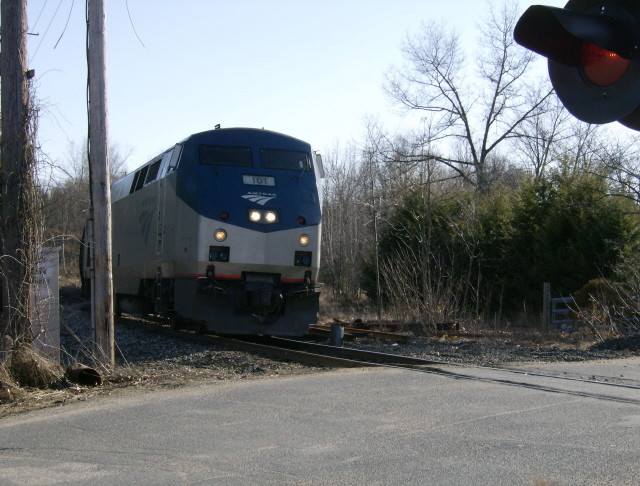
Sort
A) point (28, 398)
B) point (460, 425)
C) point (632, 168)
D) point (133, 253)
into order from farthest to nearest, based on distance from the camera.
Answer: point (632, 168), point (133, 253), point (28, 398), point (460, 425)

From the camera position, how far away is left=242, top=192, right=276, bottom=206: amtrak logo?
1440 cm

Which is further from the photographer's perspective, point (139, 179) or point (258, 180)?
point (139, 179)

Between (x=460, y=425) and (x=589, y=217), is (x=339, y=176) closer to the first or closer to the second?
(x=589, y=217)

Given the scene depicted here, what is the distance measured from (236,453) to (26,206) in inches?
212

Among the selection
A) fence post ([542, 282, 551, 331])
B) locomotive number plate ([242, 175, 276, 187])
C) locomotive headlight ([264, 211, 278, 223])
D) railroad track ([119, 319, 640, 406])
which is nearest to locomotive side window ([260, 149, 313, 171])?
locomotive number plate ([242, 175, 276, 187])

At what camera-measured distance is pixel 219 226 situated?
14.0 meters

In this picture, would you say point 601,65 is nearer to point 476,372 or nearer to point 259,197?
point 476,372

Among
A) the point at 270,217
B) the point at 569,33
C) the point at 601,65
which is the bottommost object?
the point at 601,65

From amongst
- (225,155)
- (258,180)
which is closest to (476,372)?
(258,180)

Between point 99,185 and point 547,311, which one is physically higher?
point 99,185

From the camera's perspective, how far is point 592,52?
2.58 metres

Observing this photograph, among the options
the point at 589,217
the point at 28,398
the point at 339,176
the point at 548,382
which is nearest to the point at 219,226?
the point at 28,398

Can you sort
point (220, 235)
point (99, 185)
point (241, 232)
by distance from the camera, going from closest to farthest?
point (99, 185), point (220, 235), point (241, 232)

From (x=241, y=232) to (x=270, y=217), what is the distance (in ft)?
2.11
